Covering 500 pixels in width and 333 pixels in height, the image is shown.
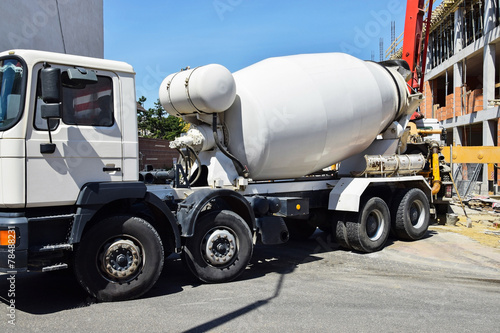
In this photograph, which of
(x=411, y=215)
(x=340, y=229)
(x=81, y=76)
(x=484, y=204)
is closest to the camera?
(x=81, y=76)

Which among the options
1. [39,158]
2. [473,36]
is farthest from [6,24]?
[473,36]

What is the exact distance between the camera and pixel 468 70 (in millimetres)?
29062

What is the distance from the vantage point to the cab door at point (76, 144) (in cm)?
505

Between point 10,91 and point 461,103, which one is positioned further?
point 461,103

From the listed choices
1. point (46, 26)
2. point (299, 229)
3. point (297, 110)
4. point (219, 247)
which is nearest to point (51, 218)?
point (219, 247)

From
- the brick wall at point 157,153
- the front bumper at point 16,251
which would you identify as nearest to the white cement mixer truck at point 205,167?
the front bumper at point 16,251

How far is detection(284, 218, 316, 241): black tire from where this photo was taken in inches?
395

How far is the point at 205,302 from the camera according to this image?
218 inches

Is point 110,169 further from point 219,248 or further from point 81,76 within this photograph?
point 219,248

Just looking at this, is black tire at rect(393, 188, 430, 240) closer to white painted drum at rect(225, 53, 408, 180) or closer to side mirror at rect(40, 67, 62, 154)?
white painted drum at rect(225, 53, 408, 180)

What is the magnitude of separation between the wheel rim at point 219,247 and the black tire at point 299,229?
3639mm

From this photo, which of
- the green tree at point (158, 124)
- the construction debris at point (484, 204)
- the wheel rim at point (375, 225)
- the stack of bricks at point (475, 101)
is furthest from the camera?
the green tree at point (158, 124)

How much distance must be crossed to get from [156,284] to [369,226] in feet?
14.5

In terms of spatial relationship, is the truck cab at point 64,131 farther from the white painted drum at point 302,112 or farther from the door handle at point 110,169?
the white painted drum at point 302,112
